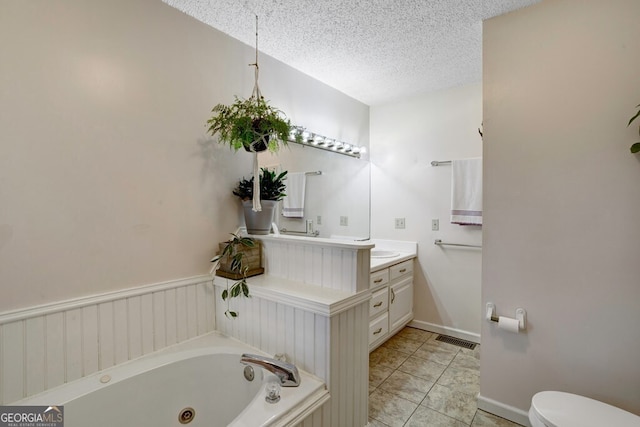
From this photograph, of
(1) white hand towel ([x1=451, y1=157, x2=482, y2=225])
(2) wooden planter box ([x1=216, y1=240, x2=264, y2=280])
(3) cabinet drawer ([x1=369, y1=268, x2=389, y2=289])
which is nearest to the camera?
(2) wooden planter box ([x1=216, y1=240, x2=264, y2=280])

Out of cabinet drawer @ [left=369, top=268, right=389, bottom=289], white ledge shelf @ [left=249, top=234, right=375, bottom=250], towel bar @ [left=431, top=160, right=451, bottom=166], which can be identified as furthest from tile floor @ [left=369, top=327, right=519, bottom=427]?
towel bar @ [left=431, top=160, right=451, bottom=166]

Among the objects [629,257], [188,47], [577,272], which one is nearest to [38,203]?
[188,47]

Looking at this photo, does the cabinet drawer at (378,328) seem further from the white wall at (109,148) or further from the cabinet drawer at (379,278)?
the white wall at (109,148)

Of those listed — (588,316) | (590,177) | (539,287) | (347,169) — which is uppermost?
(347,169)

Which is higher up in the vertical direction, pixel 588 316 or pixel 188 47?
pixel 188 47

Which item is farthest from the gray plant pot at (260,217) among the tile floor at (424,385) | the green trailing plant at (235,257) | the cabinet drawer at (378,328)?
the tile floor at (424,385)

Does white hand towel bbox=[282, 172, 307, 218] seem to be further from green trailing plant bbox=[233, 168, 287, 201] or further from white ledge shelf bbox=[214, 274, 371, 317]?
white ledge shelf bbox=[214, 274, 371, 317]

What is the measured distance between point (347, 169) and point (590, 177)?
1973 millimetres

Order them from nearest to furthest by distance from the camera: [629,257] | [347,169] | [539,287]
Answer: [629,257], [539,287], [347,169]

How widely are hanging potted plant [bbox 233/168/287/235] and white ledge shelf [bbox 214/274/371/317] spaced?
347 millimetres

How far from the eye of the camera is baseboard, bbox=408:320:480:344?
276 cm

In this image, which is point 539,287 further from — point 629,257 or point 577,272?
point 629,257

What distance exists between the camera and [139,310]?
5.21 feet

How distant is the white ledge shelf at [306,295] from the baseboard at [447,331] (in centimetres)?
177
